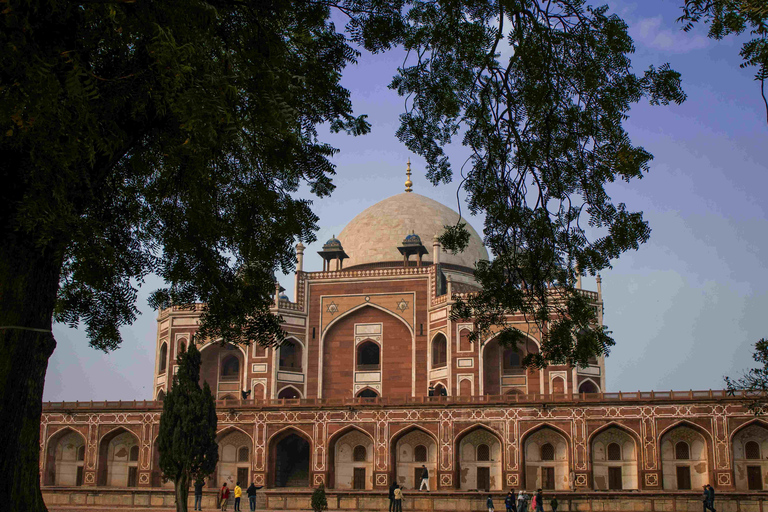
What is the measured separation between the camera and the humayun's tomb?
87.7ft

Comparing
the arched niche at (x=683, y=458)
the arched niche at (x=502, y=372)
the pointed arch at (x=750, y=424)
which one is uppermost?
the arched niche at (x=502, y=372)

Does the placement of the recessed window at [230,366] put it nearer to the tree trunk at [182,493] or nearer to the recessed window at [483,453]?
the recessed window at [483,453]

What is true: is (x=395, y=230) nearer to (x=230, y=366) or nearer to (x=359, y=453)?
(x=230, y=366)

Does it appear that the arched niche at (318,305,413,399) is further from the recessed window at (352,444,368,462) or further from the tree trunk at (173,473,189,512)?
the tree trunk at (173,473,189,512)

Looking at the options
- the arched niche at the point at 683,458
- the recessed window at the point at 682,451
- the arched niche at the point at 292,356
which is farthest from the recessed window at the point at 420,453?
the recessed window at the point at 682,451

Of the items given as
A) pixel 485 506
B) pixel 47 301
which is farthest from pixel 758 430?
pixel 47 301

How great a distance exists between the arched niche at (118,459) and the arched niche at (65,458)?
102 cm

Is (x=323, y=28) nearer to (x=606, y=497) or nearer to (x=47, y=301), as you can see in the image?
(x=47, y=301)

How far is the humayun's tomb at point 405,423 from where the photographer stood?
26.7 m

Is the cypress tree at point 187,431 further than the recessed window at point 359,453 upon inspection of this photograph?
No

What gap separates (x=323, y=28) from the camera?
830 centimetres

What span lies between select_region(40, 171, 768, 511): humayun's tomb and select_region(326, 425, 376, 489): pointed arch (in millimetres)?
96

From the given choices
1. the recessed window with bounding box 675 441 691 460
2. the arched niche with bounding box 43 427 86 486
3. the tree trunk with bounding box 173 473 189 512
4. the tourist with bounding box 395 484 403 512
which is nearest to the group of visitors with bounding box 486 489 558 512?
the tourist with bounding box 395 484 403 512

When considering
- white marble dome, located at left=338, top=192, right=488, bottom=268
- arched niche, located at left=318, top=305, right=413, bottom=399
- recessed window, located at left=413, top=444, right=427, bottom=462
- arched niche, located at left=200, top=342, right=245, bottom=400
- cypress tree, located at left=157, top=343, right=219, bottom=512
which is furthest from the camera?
white marble dome, located at left=338, top=192, right=488, bottom=268
